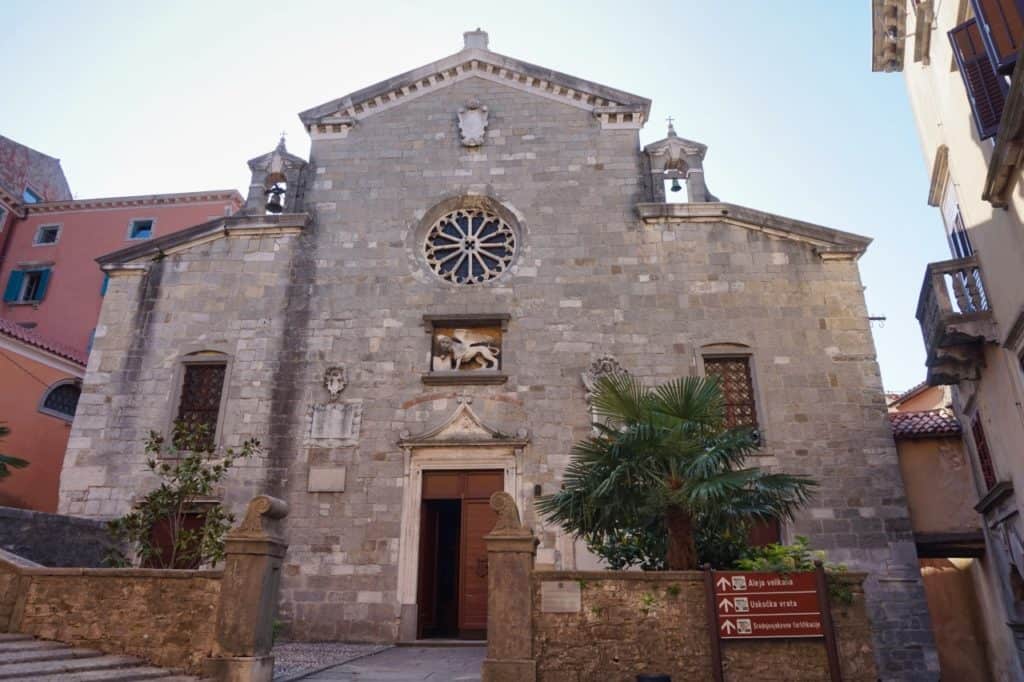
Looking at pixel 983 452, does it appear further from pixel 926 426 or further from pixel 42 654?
pixel 42 654

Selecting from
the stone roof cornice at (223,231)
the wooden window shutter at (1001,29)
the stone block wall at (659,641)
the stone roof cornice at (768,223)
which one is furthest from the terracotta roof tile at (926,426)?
the stone roof cornice at (223,231)

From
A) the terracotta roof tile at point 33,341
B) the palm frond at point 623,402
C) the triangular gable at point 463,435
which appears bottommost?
the palm frond at point 623,402

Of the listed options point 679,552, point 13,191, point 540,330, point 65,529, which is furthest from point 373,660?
point 13,191

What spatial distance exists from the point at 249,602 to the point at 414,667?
2546 mm

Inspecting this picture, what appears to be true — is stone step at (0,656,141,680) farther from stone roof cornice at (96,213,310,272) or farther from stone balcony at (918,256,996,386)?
stone balcony at (918,256,996,386)

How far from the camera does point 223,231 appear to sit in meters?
15.8

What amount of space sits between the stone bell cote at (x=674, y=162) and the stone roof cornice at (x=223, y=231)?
7432 millimetres

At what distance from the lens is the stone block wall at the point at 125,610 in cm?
827

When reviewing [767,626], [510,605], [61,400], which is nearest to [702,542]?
[767,626]

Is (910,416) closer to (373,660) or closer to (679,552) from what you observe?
(679,552)

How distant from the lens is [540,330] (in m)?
14.5

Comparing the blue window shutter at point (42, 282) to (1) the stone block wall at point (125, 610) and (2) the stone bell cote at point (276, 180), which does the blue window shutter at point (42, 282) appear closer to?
(2) the stone bell cote at point (276, 180)

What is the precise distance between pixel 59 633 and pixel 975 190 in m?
13.3

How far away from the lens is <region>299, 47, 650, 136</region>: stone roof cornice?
54.7ft
